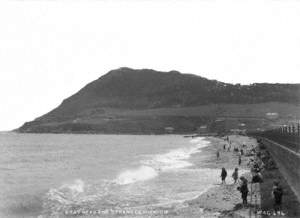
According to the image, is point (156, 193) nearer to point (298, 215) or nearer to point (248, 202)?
point (248, 202)

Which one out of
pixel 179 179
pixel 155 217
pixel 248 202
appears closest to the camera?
pixel 155 217

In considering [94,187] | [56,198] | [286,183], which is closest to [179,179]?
[94,187]

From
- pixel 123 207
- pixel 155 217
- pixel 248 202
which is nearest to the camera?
pixel 155 217

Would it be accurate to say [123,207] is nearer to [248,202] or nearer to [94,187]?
[248,202]

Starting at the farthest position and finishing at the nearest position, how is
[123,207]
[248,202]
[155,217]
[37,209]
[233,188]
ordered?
[233,188] < [37,209] < [123,207] < [248,202] < [155,217]

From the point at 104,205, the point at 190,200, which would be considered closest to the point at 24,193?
the point at 104,205

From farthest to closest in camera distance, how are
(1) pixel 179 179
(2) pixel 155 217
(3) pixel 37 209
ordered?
(1) pixel 179 179
(3) pixel 37 209
(2) pixel 155 217

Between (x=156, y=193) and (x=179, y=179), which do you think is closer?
(x=156, y=193)

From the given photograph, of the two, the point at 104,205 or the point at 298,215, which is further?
the point at 104,205
